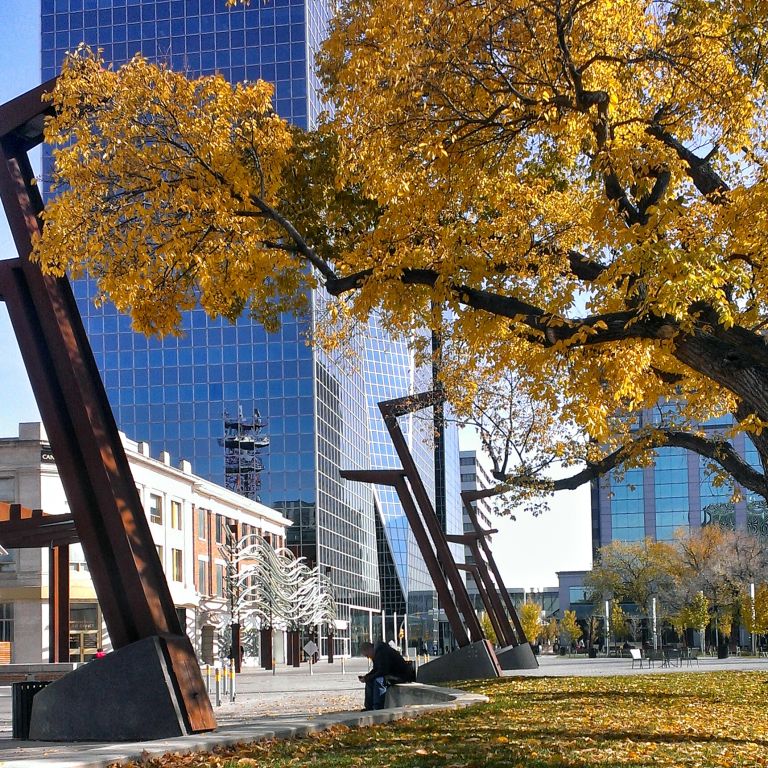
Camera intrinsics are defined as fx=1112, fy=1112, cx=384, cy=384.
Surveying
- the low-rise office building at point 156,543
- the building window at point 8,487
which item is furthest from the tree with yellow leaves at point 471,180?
the building window at point 8,487

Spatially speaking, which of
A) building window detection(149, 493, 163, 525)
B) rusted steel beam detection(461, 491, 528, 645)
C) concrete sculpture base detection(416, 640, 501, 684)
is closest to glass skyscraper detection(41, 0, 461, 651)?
building window detection(149, 493, 163, 525)

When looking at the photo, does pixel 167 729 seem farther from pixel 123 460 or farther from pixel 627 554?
pixel 627 554

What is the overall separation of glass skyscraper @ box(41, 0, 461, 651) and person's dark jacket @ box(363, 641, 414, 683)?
237ft

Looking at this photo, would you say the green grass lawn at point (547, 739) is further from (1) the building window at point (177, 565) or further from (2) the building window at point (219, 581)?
(2) the building window at point (219, 581)

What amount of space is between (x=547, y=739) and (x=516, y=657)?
30390 millimetres

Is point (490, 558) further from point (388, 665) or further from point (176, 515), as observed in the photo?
point (388, 665)

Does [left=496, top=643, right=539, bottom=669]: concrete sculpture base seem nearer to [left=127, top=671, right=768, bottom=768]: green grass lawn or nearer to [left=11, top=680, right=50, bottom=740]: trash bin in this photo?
[left=127, top=671, right=768, bottom=768]: green grass lawn

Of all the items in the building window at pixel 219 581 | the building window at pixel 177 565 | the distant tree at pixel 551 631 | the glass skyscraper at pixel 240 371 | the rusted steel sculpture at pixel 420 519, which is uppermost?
the glass skyscraper at pixel 240 371

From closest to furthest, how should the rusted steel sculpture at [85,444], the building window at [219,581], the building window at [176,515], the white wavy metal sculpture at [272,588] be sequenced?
the rusted steel sculpture at [85,444] < the white wavy metal sculpture at [272,588] < the building window at [176,515] < the building window at [219,581]

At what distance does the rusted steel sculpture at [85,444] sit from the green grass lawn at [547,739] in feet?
8.27

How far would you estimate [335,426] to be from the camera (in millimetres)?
100875

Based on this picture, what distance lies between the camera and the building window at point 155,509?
65750 millimetres

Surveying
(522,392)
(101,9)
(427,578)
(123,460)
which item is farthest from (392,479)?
(427,578)

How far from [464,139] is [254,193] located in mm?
2446
